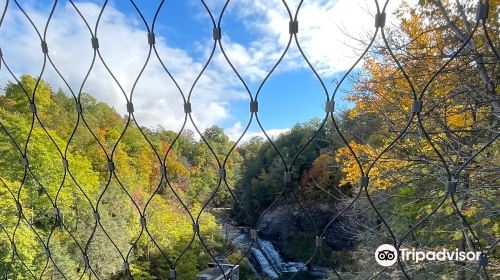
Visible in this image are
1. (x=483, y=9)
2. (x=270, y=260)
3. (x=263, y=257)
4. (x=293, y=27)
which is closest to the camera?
(x=483, y=9)

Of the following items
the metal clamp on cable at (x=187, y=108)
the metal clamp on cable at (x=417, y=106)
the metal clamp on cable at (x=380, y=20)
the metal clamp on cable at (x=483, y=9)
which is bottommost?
the metal clamp on cable at (x=417, y=106)

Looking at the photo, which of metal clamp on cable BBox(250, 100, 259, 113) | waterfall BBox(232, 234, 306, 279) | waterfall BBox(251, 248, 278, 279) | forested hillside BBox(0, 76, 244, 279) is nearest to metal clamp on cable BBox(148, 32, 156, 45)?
metal clamp on cable BBox(250, 100, 259, 113)

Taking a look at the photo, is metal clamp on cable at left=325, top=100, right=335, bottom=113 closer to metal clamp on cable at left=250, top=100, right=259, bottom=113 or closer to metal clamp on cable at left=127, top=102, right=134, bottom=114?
metal clamp on cable at left=250, top=100, right=259, bottom=113

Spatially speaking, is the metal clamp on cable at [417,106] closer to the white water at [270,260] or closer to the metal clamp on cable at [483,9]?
the metal clamp on cable at [483,9]

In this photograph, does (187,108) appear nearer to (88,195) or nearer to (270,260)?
(88,195)

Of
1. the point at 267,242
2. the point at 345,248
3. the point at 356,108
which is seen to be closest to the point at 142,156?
the point at 267,242

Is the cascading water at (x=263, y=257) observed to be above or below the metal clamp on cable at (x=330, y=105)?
below

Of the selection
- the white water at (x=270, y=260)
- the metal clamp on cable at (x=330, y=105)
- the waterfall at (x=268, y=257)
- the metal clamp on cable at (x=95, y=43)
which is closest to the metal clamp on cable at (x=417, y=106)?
the metal clamp on cable at (x=330, y=105)

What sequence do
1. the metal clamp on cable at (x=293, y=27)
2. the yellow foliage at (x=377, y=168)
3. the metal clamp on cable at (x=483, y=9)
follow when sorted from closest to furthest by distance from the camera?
the metal clamp on cable at (x=483, y=9)
the metal clamp on cable at (x=293, y=27)
the yellow foliage at (x=377, y=168)

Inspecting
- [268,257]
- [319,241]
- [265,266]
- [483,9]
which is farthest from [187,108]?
[265,266]

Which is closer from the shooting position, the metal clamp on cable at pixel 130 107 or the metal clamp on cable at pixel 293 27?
the metal clamp on cable at pixel 293 27

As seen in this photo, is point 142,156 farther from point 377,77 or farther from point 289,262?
point 377,77

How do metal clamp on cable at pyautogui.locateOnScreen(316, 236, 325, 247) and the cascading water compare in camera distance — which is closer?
metal clamp on cable at pyautogui.locateOnScreen(316, 236, 325, 247)

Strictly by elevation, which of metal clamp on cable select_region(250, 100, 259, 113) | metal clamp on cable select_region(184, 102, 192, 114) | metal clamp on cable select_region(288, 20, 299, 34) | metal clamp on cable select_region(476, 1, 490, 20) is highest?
metal clamp on cable select_region(288, 20, 299, 34)
